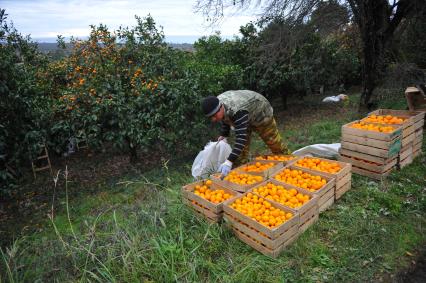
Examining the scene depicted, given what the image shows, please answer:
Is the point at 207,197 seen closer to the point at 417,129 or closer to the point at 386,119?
the point at 386,119

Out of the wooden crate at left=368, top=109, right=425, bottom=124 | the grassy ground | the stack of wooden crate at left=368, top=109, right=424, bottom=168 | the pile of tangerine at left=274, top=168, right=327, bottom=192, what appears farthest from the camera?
the wooden crate at left=368, top=109, right=425, bottom=124

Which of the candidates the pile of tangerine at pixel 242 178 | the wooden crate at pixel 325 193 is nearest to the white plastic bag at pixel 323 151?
the wooden crate at pixel 325 193

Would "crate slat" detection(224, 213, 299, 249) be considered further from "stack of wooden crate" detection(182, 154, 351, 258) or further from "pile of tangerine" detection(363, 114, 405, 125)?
"pile of tangerine" detection(363, 114, 405, 125)

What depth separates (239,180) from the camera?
432 centimetres

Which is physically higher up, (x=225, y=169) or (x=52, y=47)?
(x=52, y=47)

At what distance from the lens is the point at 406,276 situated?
130 inches

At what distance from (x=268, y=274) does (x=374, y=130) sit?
3.03 meters

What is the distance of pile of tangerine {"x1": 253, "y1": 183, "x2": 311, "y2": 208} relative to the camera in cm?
372

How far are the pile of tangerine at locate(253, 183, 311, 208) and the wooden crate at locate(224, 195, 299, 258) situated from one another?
183mm

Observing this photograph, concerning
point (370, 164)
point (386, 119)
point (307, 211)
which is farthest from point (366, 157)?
point (307, 211)

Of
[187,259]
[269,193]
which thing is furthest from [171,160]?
[187,259]

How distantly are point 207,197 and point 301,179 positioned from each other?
4.26 feet

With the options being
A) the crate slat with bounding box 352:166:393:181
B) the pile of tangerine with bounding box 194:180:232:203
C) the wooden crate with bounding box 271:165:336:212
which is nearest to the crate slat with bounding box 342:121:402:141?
the crate slat with bounding box 352:166:393:181

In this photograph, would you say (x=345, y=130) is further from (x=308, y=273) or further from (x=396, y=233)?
(x=308, y=273)
